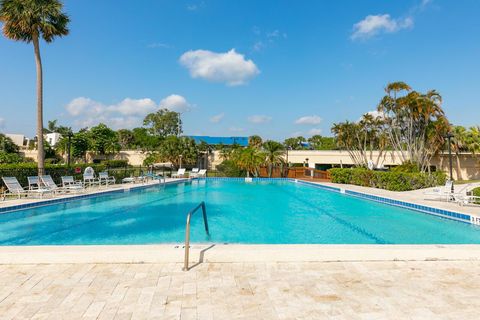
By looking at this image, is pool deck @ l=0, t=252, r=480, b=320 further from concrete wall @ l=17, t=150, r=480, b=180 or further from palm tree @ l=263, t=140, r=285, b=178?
concrete wall @ l=17, t=150, r=480, b=180

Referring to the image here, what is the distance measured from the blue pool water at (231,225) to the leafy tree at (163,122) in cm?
5830

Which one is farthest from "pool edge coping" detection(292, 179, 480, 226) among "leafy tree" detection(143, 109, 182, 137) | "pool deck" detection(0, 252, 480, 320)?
"leafy tree" detection(143, 109, 182, 137)

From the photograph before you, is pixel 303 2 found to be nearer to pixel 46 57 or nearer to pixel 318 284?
pixel 46 57

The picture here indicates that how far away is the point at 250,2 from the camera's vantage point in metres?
17.1

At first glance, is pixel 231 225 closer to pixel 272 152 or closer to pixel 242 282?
pixel 242 282

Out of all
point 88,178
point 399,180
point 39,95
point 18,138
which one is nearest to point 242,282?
point 88,178

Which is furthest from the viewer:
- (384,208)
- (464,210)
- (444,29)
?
(444,29)

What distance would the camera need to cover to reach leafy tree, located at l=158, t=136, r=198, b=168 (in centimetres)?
3444

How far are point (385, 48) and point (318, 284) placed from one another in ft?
60.4

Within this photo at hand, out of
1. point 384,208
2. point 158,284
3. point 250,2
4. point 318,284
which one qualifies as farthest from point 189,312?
point 250,2

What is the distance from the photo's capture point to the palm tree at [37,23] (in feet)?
48.3

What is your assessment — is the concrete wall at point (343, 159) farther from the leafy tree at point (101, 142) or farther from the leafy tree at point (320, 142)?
the leafy tree at point (320, 142)

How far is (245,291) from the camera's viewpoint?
10.6 feet

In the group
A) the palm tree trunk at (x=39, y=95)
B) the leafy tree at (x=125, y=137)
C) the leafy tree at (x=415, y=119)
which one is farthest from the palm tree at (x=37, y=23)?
the leafy tree at (x=125, y=137)
